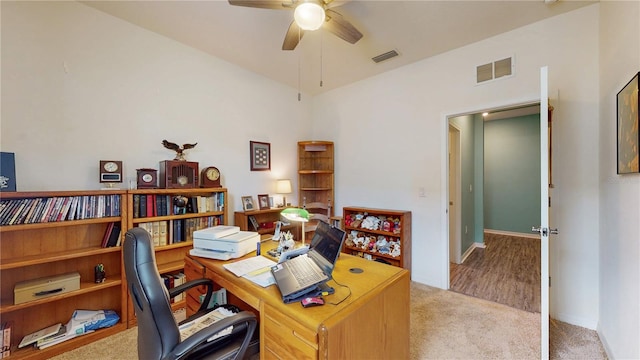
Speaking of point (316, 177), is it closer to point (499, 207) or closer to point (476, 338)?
Answer: point (476, 338)

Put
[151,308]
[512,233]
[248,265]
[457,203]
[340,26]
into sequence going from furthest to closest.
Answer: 1. [512,233]
2. [457,203]
3. [340,26]
4. [248,265]
5. [151,308]

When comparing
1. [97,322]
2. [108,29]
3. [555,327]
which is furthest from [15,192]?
[555,327]

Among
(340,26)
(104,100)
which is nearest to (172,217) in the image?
(104,100)

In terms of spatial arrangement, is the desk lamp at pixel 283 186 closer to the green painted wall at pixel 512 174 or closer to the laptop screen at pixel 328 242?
the laptop screen at pixel 328 242

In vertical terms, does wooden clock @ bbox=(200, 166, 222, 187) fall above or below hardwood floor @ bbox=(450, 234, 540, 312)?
above

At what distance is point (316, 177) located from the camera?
4410mm

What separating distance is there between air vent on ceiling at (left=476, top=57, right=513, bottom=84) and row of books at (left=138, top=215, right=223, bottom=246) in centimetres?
342

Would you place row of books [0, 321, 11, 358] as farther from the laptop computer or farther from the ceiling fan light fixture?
the ceiling fan light fixture

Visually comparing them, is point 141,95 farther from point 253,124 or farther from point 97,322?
point 97,322

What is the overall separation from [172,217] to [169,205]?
0.13 m

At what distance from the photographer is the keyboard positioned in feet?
4.19

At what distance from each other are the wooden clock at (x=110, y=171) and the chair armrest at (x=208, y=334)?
1.90 meters

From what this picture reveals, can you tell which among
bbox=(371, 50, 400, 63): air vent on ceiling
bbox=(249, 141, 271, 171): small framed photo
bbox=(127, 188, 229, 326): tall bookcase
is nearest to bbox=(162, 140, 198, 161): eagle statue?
bbox=(127, 188, 229, 326): tall bookcase

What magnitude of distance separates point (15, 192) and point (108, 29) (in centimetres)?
163
